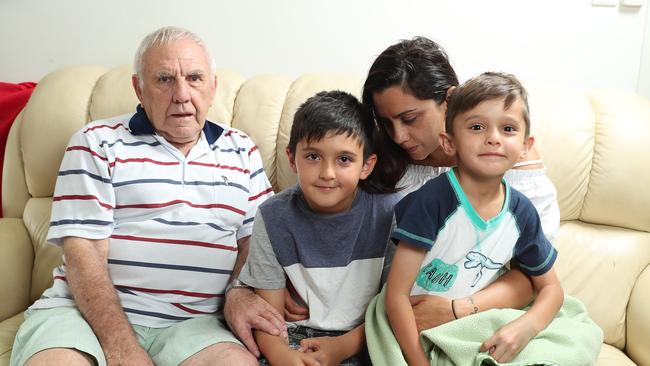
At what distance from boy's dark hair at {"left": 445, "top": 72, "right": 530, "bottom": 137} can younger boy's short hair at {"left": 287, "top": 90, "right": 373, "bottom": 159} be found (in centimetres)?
23

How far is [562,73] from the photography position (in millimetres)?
2195

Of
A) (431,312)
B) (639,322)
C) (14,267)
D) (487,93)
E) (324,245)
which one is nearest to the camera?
(487,93)

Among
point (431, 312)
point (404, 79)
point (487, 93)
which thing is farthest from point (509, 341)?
point (404, 79)

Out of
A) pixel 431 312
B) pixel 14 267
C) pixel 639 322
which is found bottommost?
pixel 639 322

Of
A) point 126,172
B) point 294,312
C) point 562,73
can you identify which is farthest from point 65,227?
point 562,73

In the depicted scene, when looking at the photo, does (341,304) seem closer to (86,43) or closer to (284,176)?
(284,176)

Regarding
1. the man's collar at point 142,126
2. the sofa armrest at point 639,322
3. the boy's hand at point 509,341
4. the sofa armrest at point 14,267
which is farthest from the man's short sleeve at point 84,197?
the sofa armrest at point 639,322

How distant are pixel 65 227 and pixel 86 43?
3.29 ft

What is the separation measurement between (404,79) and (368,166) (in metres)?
0.24

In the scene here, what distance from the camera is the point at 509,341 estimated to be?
132cm

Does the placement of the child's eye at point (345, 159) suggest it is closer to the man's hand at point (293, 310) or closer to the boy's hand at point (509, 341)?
the man's hand at point (293, 310)

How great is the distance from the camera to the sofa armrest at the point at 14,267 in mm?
1923

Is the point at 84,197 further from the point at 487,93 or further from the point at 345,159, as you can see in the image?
the point at 487,93

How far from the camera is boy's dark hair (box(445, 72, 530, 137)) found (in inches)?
51.1
